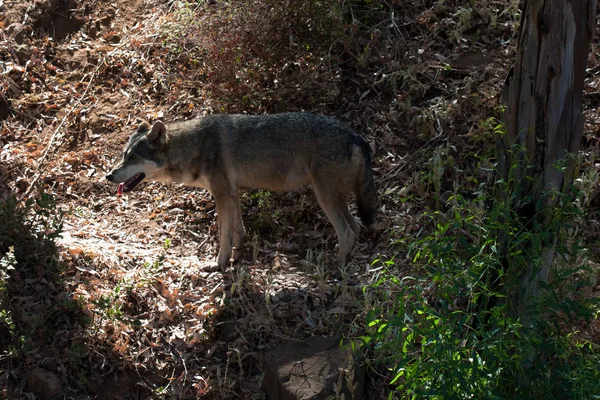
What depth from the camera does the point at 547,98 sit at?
6891 mm

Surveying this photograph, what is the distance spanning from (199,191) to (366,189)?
8.59ft

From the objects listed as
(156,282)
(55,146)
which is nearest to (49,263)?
(156,282)

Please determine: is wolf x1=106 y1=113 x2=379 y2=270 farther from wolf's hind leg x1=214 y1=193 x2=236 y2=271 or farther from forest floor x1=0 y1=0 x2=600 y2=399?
forest floor x1=0 y1=0 x2=600 y2=399

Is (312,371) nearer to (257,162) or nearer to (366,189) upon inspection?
(366,189)

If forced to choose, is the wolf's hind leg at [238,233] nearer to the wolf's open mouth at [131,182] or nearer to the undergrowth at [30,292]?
the wolf's open mouth at [131,182]

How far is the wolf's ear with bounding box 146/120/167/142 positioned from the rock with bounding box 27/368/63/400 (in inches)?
108

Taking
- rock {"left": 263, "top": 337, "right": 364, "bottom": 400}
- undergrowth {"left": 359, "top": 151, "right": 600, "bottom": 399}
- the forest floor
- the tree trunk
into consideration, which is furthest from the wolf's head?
the tree trunk

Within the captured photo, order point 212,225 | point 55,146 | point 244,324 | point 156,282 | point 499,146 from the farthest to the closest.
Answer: point 55,146 < point 212,225 < point 156,282 < point 244,324 < point 499,146

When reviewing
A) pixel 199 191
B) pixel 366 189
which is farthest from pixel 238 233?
pixel 366 189

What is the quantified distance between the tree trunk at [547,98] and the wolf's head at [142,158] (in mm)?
3853

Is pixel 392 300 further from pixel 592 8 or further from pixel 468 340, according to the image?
pixel 592 8

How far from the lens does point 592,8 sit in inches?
267

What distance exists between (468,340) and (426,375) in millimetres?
395

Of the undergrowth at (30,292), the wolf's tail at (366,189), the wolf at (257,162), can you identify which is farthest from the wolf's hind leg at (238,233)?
the undergrowth at (30,292)
